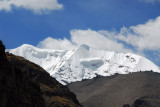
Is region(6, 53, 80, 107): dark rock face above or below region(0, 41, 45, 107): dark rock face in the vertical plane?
above

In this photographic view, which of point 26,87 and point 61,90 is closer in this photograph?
point 26,87

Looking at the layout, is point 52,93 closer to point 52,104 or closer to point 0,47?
point 52,104

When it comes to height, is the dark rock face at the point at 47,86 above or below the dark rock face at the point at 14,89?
above

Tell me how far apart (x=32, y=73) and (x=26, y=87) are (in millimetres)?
68750

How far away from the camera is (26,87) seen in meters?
42.5

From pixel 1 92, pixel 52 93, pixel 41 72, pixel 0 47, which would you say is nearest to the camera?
pixel 1 92

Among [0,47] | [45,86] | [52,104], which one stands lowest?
[0,47]

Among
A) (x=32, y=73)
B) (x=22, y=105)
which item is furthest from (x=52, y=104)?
(x=22, y=105)

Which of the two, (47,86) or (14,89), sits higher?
(47,86)

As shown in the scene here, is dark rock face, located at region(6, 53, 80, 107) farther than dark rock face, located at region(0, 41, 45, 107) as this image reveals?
Yes

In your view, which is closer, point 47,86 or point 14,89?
point 14,89

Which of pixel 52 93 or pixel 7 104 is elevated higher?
pixel 52 93

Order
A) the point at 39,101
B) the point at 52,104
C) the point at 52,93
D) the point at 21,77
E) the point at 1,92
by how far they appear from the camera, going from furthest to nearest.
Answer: the point at 52,93
the point at 52,104
the point at 39,101
the point at 21,77
the point at 1,92

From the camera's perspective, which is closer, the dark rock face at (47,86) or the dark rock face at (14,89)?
the dark rock face at (14,89)
